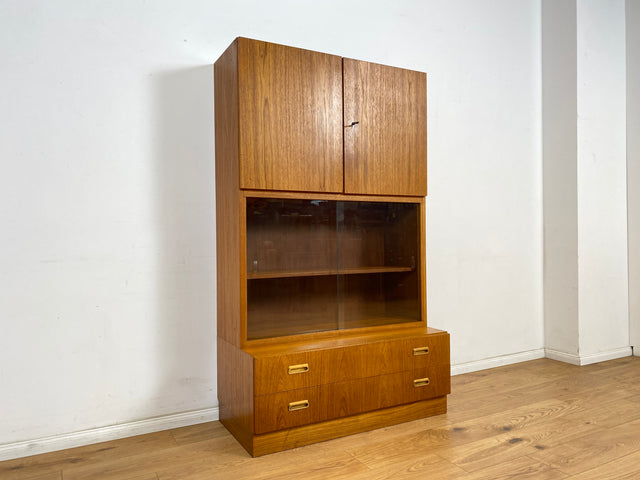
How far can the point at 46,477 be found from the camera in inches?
74.9

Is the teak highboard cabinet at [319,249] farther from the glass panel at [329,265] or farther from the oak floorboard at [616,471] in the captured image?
the oak floorboard at [616,471]

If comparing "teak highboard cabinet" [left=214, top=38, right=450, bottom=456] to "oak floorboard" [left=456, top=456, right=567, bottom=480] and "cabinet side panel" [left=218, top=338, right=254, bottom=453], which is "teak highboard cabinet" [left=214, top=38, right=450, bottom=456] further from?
"oak floorboard" [left=456, top=456, right=567, bottom=480]

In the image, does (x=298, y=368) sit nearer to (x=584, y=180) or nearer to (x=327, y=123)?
(x=327, y=123)

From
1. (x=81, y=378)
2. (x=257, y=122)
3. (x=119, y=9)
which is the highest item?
(x=119, y=9)

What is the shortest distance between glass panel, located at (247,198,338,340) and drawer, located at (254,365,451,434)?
1.00 feet

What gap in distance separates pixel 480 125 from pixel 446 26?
70 cm

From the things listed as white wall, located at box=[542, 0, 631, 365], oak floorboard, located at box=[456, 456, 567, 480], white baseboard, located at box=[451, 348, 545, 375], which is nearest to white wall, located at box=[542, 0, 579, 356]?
white wall, located at box=[542, 0, 631, 365]

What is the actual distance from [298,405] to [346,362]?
295 mm

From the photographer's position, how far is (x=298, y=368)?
2.13 m

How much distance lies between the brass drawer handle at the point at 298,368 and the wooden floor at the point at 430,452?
0.35m

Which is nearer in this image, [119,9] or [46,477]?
[46,477]

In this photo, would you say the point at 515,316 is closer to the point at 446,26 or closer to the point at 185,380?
the point at 446,26

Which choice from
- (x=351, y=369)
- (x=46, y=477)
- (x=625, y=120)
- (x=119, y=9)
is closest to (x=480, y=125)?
(x=625, y=120)

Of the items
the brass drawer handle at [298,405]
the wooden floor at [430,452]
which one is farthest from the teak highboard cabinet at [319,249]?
the wooden floor at [430,452]
